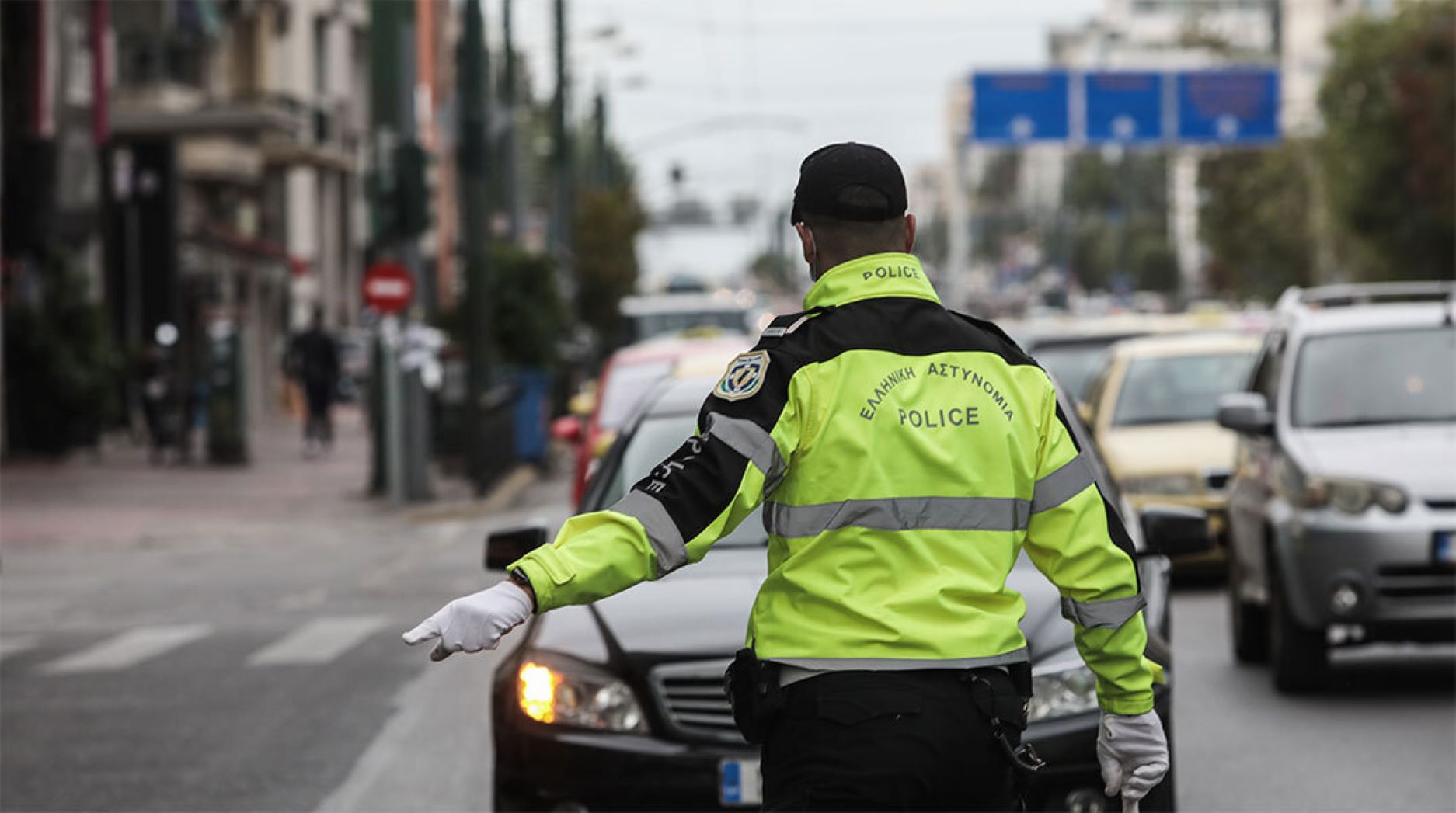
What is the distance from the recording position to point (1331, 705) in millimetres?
11375

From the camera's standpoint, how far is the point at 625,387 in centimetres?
1766

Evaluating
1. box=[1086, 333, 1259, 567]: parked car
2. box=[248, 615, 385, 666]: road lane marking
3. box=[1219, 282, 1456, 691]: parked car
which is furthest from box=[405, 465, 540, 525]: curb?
box=[1219, 282, 1456, 691]: parked car

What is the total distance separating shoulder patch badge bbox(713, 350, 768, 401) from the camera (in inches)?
171

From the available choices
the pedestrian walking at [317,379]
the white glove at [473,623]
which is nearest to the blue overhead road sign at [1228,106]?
the pedestrian walking at [317,379]

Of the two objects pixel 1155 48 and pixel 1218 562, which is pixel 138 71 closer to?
pixel 1218 562

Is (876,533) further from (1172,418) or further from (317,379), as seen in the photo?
(317,379)

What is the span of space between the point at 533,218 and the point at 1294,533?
7990cm

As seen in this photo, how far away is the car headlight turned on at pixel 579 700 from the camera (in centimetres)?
732

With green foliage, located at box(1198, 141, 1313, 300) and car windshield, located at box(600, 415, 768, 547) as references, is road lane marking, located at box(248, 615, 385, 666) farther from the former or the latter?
green foliage, located at box(1198, 141, 1313, 300)

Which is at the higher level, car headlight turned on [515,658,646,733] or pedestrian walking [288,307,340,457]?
car headlight turned on [515,658,646,733]

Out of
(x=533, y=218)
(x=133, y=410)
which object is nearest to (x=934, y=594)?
(x=133, y=410)

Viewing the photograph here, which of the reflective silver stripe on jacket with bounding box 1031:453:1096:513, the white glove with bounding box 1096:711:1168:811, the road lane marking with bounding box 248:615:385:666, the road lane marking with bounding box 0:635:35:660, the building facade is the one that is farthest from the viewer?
the building facade

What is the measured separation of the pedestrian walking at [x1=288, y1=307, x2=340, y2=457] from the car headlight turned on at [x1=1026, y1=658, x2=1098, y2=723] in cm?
2998

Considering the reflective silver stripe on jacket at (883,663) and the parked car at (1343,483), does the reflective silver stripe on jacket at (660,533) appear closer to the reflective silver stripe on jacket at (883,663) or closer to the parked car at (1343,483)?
the reflective silver stripe on jacket at (883,663)
